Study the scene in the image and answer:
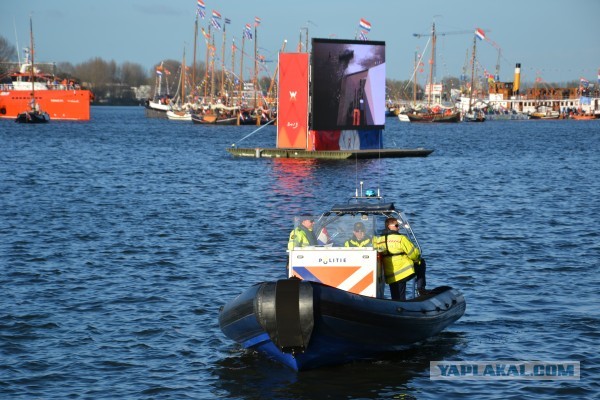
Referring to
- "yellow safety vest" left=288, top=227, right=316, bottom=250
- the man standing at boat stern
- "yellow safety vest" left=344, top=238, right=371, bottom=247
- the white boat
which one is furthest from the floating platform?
the white boat

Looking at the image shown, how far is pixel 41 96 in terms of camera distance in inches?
6373

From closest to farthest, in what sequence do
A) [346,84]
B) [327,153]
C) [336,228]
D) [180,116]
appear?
[336,228] → [327,153] → [346,84] → [180,116]

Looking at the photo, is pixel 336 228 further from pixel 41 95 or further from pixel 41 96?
pixel 41 96

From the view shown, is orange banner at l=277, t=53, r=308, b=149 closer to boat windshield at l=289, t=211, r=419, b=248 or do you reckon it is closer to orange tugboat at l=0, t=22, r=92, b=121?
boat windshield at l=289, t=211, r=419, b=248

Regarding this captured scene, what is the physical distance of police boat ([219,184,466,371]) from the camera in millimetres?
17391

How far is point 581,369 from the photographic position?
19.5 meters

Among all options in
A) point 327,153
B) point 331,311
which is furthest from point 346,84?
point 331,311

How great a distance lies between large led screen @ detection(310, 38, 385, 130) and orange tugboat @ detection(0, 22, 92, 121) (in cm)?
9354

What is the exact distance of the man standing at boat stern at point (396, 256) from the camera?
20125 millimetres

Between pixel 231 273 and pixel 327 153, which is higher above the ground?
pixel 327 153

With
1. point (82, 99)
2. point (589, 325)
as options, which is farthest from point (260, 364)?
point (82, 99)
